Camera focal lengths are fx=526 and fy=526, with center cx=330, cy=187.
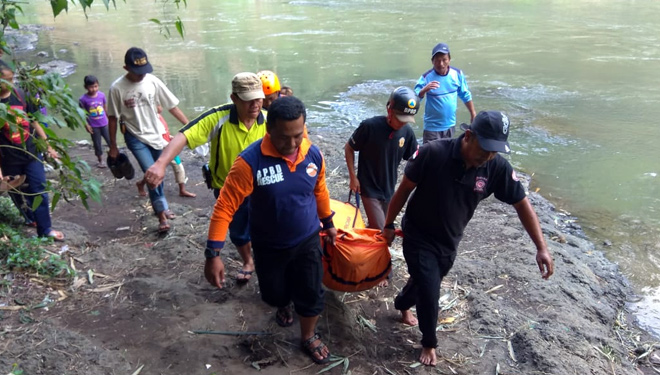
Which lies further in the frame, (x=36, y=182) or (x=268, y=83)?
(x=36, y=182)

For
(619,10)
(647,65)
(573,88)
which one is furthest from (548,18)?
(573,88)

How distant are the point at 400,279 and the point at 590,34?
18900 mm

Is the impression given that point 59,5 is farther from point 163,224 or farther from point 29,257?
point 163,224

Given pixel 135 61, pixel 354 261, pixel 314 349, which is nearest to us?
pixel 314 349

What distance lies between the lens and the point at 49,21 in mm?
28406

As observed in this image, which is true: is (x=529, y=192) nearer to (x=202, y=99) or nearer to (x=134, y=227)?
(x=134, y=227)

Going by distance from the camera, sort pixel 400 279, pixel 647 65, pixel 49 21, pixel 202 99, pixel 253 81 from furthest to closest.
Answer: pixel 49 21 < pixel 647 65 < pixel 202 99 < pixel 400 279 < pixel 253 81

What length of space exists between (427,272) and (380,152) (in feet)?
4.66

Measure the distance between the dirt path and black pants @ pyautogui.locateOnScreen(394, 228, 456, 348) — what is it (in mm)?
378

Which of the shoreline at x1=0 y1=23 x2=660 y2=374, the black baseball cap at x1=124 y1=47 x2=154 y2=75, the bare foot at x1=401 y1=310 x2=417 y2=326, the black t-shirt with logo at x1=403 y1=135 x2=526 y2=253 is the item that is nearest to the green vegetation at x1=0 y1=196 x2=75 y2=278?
the shoreline at x1=0 y1=23 x2=660 y2=374

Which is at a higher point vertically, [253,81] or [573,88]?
[253,81]

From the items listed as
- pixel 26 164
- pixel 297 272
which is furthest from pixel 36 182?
pixel 297 272

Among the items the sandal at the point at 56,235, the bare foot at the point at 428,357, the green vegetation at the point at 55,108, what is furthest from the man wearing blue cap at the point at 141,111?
the bare foot at the point at 428,357

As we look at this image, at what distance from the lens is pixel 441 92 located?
6.57 meters
